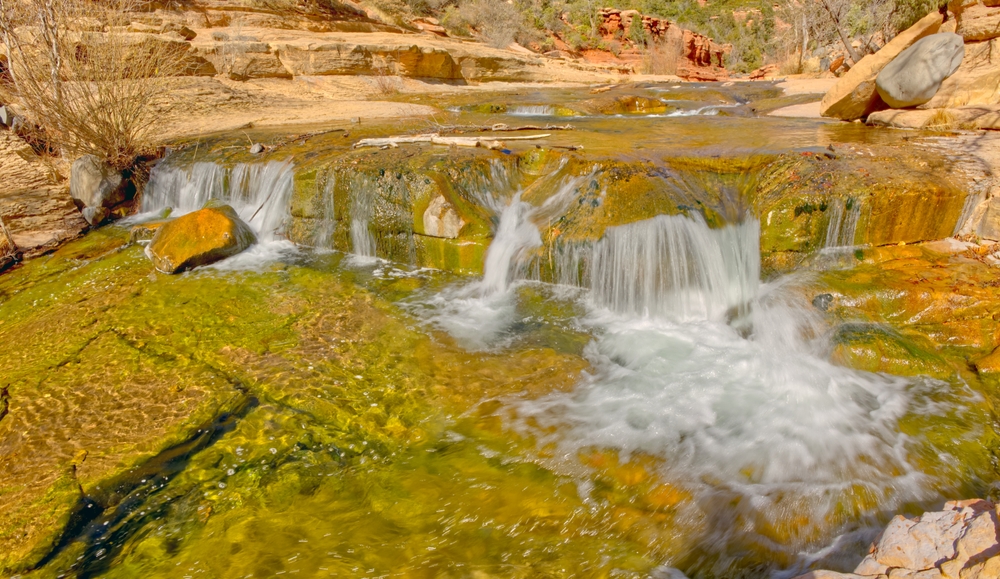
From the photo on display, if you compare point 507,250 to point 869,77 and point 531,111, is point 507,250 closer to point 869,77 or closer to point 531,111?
point 869,77

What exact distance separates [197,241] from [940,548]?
676 centimetres

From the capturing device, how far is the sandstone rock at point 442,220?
5.79 m

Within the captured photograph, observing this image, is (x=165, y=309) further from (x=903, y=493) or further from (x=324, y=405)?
(x=903, y=493)

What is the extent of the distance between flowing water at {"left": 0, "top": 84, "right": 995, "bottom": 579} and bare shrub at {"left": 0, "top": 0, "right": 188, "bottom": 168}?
7.40 feet

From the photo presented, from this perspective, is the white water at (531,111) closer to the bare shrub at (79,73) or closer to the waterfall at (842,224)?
the bare shrub at (79,73)

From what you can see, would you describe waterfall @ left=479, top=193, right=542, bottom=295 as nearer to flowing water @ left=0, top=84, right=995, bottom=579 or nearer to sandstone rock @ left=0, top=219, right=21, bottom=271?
flowing water @ left=0, top=84, right=995, bottom=579

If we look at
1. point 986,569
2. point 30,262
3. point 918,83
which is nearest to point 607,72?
point 918,83

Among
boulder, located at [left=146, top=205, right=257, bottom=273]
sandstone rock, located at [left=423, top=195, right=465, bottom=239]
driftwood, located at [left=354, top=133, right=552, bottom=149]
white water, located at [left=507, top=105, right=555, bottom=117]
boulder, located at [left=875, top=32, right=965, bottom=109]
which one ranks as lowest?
boulder, located at [left=146, top=205, right=257, bottom=273]

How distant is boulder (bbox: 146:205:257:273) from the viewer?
590cm

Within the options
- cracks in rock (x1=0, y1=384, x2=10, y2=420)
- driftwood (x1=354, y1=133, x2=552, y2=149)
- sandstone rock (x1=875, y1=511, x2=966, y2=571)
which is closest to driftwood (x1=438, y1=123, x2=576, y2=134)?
driftwood (x1=354, y1=133, x2=552, y2=149)

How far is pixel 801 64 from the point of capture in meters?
19.9

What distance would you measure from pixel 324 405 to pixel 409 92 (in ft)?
44.5

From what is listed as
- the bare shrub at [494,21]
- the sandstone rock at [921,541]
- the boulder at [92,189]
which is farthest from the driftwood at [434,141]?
the bare shrub at [494,21]

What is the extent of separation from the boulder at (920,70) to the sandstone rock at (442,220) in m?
6.44
